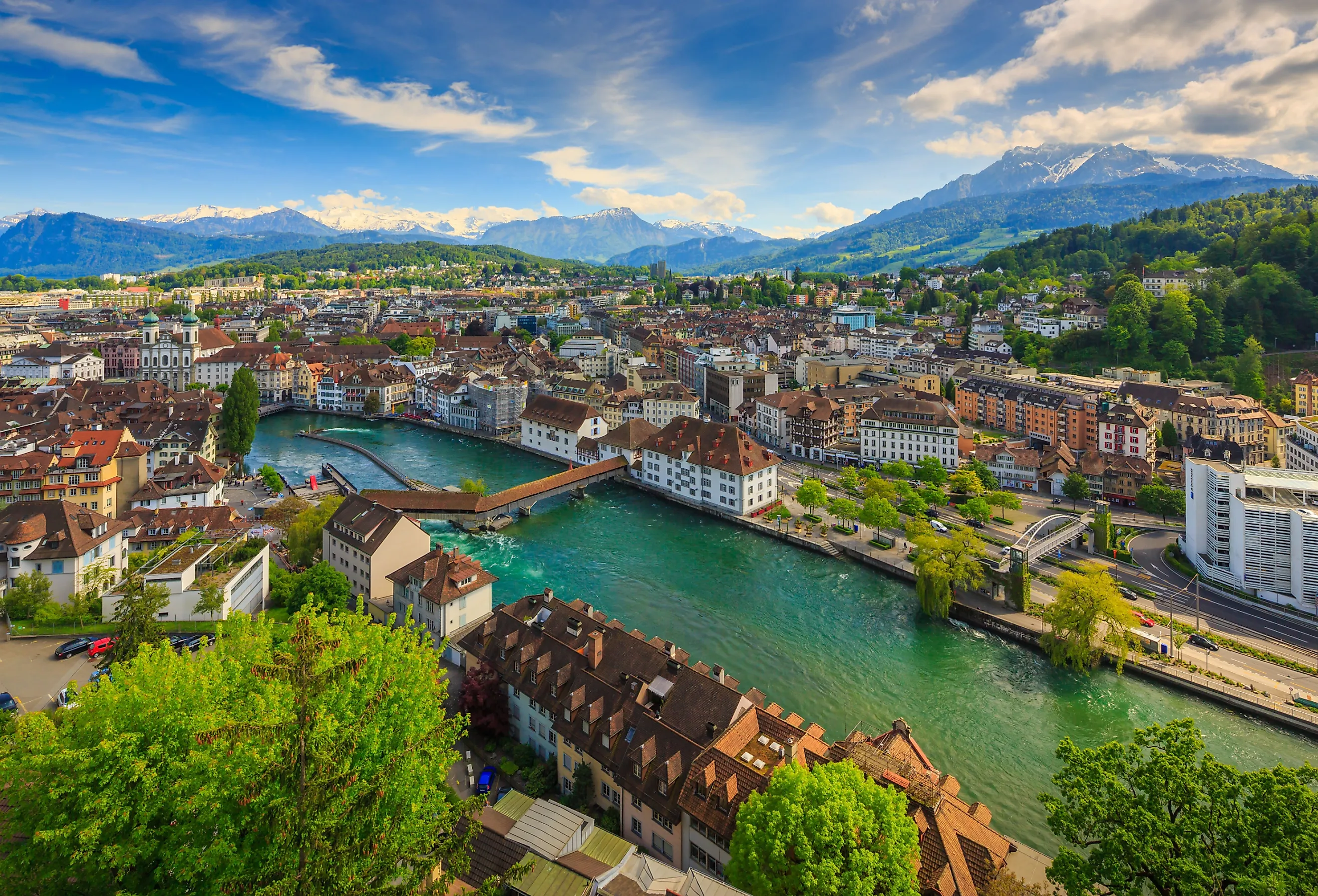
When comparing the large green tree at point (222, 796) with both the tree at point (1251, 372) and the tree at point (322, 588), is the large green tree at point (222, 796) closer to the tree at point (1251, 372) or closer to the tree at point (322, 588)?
the tree at point (322, 588)

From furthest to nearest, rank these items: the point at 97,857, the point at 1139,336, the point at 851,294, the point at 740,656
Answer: the point at 851,294, the point at 1139,336, the point at 740,656, the point at 97,857

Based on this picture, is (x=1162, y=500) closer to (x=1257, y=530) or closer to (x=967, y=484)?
(x=1257, y=530)

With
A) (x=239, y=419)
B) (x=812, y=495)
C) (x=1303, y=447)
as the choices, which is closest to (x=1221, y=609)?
(x=812, y=495)

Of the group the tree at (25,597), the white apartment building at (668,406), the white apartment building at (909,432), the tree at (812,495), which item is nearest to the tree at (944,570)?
the tree at (812,495)

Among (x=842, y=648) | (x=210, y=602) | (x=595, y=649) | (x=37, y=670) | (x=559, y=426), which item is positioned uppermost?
(x=559, y=426)

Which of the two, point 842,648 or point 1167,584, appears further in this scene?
point 1167,584

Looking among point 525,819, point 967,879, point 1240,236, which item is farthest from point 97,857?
point 1240,236

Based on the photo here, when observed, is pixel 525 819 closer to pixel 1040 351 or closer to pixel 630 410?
pixel 630 410
